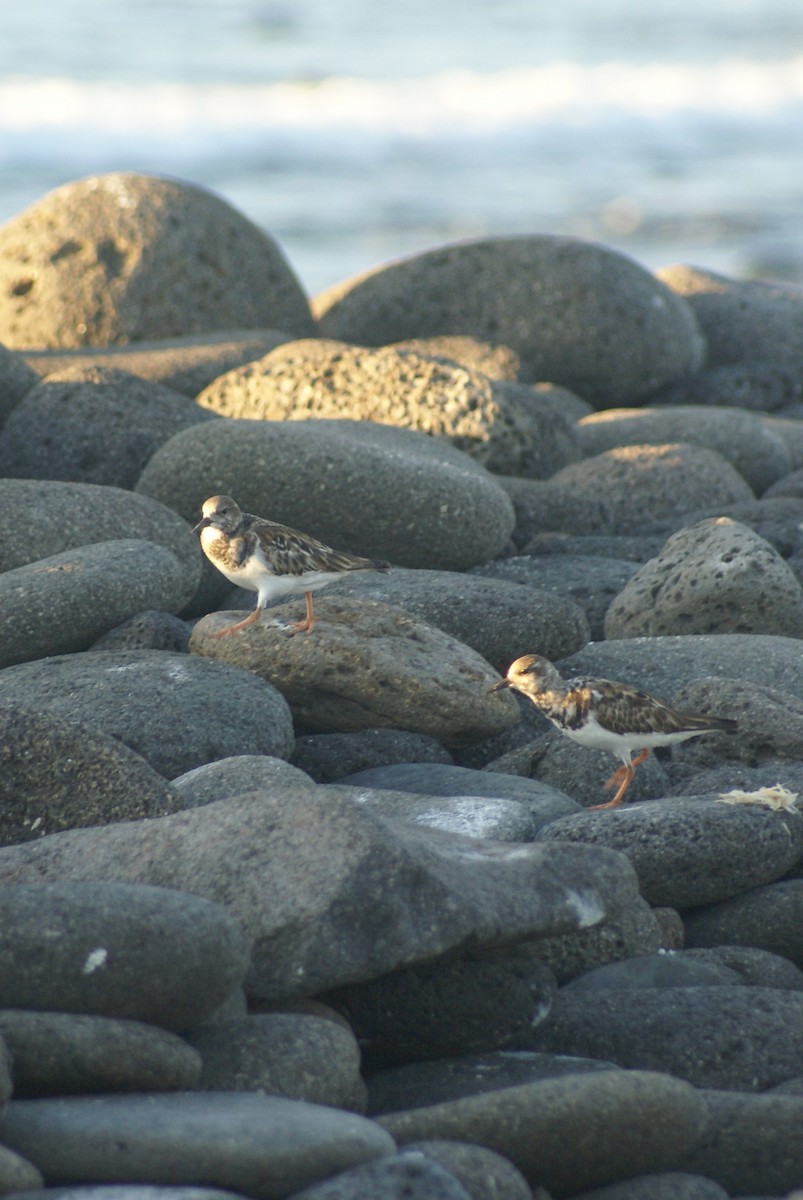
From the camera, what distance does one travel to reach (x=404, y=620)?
21.4 ft

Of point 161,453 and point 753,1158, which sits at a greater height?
point 161,453

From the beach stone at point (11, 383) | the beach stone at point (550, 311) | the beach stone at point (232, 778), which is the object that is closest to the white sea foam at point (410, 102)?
the beach stone at point (550, 311)

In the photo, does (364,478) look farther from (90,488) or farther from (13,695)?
A: (13,695)

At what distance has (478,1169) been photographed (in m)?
3.51

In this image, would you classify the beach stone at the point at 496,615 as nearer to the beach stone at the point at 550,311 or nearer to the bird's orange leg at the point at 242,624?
the bird's orange leg at the point at 242,624

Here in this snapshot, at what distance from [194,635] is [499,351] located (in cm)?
591

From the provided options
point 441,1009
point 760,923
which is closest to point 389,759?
point 760,923

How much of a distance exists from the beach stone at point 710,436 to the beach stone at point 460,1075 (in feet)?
21.9

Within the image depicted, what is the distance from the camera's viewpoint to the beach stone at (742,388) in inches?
493

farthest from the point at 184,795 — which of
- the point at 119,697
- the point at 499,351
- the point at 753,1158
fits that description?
the point at 499,351

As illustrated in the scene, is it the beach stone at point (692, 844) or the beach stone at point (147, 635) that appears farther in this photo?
the beach stone at point (147, 635)

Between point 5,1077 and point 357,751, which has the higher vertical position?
point 5,1077

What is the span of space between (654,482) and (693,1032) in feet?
18.3

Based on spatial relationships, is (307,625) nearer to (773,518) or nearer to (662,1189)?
(662,1189)
